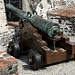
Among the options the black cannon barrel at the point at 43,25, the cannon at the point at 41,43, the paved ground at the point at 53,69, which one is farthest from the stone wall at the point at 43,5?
the paved ground at the point at 53,69

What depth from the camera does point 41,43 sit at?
3264mm

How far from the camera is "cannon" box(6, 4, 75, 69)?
3178mm

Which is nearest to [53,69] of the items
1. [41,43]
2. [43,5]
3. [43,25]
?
[41,43]

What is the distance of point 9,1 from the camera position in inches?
212

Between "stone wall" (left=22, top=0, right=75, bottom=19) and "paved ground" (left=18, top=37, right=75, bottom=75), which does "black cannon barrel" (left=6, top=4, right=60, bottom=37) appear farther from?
"stone wall" (left=22, top=0, right=75, bottom=19)

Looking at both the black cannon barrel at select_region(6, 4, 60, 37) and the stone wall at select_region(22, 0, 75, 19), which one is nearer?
the black cannon barrel at select_region(6, 4, 60, 37)

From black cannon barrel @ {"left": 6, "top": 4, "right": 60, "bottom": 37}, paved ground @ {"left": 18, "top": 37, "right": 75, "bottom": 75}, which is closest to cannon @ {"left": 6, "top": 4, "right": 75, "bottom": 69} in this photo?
black cannon barrel @ {"left": 6, "top": 4, "right": 60, "bottom": 37}

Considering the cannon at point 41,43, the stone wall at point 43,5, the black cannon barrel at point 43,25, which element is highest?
the stone wall at point 43,5

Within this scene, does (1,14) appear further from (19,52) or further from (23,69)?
(23,69)

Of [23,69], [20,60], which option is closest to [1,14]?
[20,60]

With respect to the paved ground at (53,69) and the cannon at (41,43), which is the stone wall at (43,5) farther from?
the paved ground at (53,69)

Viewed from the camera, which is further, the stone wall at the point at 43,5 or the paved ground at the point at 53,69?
Answer: the stone wall at the point at 43,5

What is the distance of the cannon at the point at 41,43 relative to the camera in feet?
10.4

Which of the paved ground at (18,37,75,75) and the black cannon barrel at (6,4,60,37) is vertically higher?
the black cannon barrel at (6,4,60,37)
